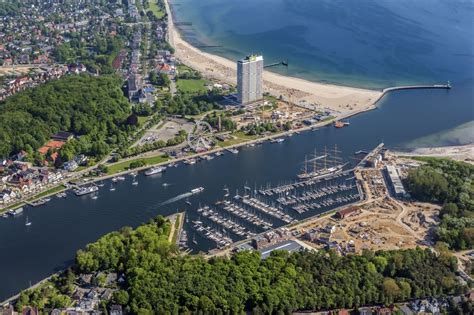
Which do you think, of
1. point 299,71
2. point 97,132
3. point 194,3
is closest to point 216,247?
→ point 97,132

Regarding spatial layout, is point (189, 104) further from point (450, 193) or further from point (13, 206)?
point (450, 193)

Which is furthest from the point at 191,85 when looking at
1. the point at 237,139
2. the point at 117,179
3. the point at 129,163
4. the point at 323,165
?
the point at 117,179

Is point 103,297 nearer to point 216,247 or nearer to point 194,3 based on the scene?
point 216,247

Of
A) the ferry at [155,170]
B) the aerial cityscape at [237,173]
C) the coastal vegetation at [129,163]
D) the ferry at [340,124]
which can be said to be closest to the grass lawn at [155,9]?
the aerial cityscape at [237,173]

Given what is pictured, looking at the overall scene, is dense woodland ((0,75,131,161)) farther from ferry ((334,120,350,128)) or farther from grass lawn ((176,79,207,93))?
ferry ((334,120,350,128))

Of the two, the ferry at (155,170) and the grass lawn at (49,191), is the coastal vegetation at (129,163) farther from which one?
the grass lawn at (49,191)

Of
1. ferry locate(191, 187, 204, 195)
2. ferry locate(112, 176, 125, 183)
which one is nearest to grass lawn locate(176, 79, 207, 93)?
ferry locate(112, 176, 125, 183)
